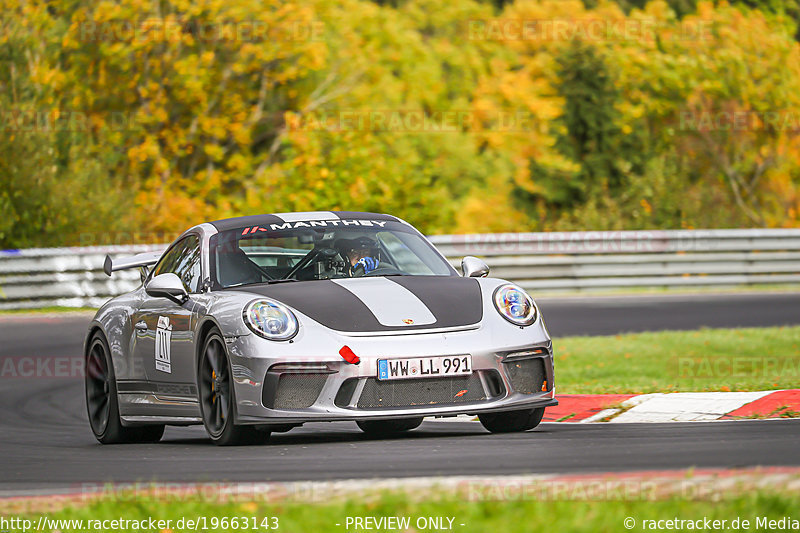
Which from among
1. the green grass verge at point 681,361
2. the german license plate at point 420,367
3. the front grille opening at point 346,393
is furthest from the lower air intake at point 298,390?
the green grass verge at point 681,361

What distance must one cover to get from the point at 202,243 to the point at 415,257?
1.35 meters

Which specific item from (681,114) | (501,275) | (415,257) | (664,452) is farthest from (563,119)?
(664,452)

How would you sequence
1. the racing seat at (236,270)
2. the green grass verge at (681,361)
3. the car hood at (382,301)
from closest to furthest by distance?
the car hood at (382,301)
the racing seat at (236,270)
the green grass verge at (681,361)

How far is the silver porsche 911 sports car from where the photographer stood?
732 centimetres

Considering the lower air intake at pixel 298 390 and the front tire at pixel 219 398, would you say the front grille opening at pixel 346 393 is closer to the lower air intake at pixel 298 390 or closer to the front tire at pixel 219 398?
the lower air intake at pixel 298 390

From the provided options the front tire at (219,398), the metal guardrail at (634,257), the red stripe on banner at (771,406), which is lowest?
the metal guardrail at (634,257)

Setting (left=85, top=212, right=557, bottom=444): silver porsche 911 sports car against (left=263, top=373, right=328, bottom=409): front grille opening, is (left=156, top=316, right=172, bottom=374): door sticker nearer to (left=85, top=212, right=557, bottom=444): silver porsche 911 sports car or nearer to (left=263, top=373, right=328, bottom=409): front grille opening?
(left=85, top=212, right=557, bottom=444): silver porsche 911 sports car

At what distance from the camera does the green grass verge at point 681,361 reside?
36.2 ft

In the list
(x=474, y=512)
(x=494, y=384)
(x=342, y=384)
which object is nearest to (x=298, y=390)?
(x=342, y=384)

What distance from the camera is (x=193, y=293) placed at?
8.47 m

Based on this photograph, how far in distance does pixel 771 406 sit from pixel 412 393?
2.65 metres

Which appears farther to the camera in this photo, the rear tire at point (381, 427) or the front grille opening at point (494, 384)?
the rear tire at point (381, 427)

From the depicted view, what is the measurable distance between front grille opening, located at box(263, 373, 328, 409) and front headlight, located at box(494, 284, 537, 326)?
115 centimetres

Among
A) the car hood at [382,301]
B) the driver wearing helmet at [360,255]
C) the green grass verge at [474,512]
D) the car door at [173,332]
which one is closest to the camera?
the green grass verge at [474,512]
